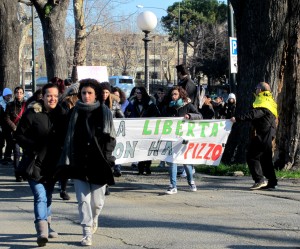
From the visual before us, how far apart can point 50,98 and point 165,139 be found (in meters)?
4.07

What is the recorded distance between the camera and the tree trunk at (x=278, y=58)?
43.0 feet

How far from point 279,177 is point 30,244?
6.30 metres

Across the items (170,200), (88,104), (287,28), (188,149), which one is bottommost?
(170,200)

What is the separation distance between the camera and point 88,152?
24.4ft

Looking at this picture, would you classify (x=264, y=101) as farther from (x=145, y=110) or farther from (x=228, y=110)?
(x=228, y=110)

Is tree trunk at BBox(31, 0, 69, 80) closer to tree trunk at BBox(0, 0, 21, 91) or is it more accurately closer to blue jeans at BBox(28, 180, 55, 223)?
tree trunk at BBox(0, 0, 21, 91)

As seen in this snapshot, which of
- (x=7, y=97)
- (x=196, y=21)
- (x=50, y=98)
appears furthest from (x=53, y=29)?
(x=196, y=21)

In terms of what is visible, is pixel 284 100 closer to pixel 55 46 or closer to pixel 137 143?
pixel 137 143

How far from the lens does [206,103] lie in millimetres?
20141

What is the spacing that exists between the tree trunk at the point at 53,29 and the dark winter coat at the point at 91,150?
1182cm

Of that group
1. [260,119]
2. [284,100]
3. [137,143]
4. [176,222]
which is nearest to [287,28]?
[284,100]

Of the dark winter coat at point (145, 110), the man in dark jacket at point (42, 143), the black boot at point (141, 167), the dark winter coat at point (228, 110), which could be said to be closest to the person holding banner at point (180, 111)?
the dark winter coat at point (145, 110)

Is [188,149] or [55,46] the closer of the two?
[188,149]

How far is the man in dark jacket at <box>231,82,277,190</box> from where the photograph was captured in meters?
11.2
